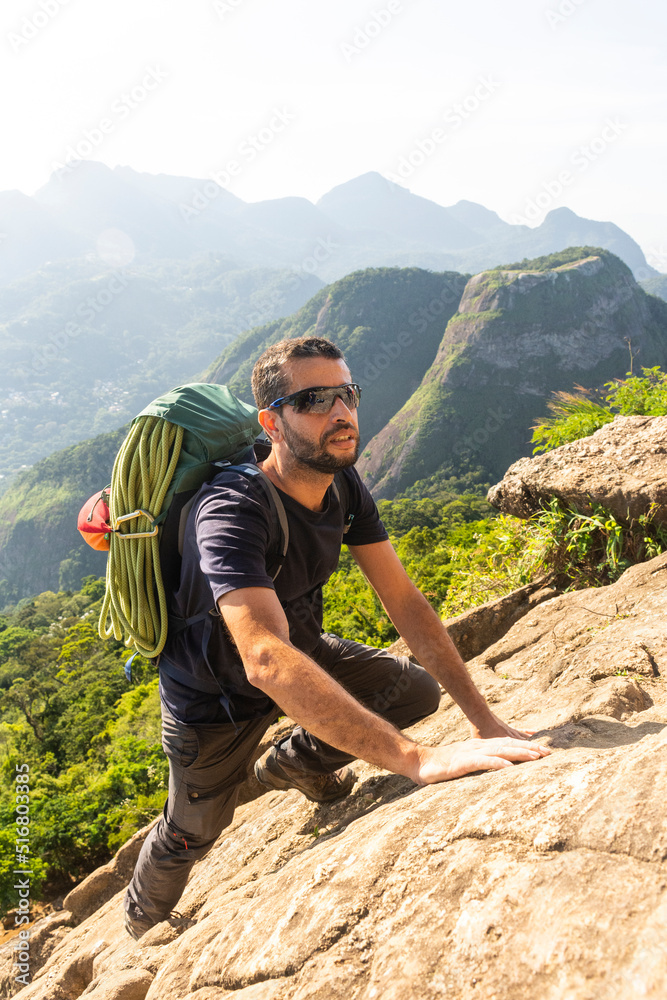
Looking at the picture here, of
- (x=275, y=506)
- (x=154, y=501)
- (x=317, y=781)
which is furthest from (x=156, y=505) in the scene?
(x=317, y=781)

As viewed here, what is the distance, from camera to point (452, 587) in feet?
21.5

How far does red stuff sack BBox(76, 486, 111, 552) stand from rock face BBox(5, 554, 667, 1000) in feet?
5.10

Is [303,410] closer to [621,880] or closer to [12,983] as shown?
[621,880]

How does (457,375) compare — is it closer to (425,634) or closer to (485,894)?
(425,634)

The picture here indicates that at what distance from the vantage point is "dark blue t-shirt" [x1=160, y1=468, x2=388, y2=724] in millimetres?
2221

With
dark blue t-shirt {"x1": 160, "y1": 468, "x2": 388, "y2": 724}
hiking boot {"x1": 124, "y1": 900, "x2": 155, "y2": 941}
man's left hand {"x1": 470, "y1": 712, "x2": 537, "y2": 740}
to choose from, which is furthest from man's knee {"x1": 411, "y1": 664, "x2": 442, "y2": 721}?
hiking boot {"x1": 124, "y1": 900, "x2": 155, "y2": 941}

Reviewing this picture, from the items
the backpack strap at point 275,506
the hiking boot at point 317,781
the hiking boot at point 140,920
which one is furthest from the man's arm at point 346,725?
the hiking boot at point 140,920

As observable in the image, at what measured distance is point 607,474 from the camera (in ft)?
15.6

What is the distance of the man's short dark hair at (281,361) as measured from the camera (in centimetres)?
261

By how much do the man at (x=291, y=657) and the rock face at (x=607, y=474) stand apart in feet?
7.74

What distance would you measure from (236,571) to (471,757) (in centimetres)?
97

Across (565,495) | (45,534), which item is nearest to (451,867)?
(565,495)

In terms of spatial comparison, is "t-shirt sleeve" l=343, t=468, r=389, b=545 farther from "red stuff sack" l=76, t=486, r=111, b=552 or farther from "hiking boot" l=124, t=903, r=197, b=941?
"hiking boot" l=124, t=903, r=197, b=941

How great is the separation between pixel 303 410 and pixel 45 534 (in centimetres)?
11584
